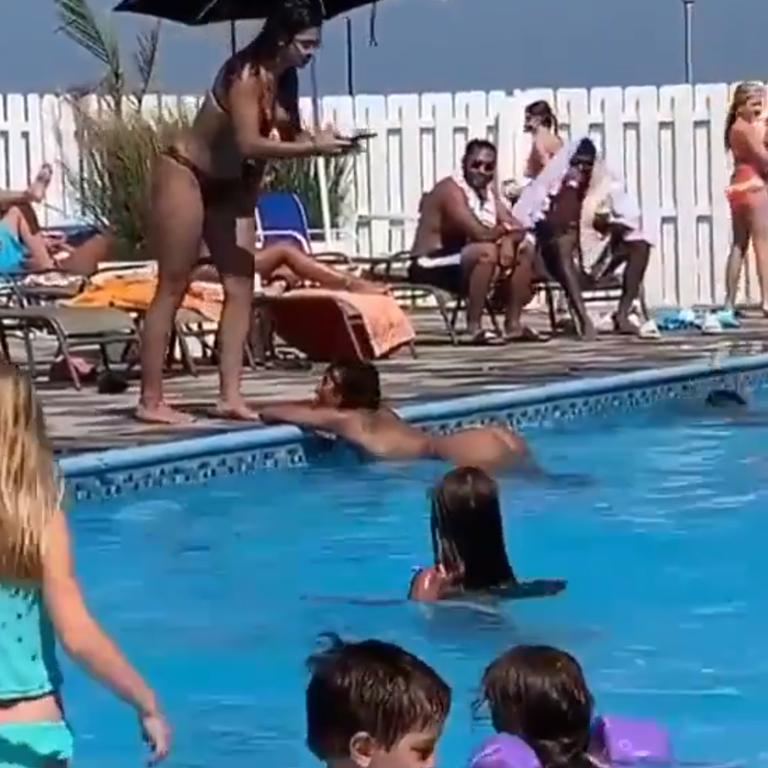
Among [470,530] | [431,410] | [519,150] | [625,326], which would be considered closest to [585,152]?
[625,326]

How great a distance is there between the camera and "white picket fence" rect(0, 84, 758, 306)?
16656mm

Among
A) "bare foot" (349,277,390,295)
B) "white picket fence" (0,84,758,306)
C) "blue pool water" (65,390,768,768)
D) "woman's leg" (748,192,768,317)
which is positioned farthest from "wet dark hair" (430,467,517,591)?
"white picket fence" (0,84,758,306)

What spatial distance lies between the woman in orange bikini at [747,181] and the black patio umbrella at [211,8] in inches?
155

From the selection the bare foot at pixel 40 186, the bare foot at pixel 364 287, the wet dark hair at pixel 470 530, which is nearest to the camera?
the wet dark hair at pixel 470 530

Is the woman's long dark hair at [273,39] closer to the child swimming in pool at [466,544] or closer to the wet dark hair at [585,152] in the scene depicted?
the child swimming in pool at [466,544]

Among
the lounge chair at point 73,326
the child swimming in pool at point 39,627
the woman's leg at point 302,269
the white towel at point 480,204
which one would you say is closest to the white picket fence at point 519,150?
the white towel at point 480,204

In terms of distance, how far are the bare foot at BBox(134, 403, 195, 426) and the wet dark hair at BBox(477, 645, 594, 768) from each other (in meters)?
5.57

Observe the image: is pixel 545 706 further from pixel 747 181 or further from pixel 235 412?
pixel 747 181

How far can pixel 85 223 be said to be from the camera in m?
16.7

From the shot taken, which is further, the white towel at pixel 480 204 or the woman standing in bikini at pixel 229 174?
the white towel at pixel 480 204

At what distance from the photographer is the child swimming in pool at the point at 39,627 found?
3.01m

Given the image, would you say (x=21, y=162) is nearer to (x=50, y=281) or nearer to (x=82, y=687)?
(x=50, y=281)

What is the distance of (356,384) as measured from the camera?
8453 millimetres

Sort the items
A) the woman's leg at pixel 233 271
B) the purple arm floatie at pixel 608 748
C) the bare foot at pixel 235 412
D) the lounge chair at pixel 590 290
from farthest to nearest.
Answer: the lounge chair at pixel 590 290 < the bare foot at pixel 235 412 < the woman's leg at pixel 233 271 < the purple arm floatie at pixel 608 748
